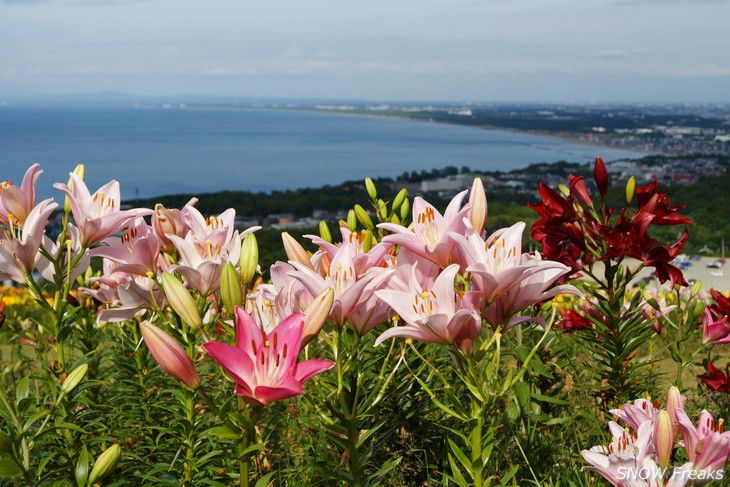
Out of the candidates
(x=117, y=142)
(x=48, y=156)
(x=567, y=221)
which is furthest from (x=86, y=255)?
(x=117, y=142)

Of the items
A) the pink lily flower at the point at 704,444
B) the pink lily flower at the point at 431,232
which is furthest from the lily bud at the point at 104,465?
the pink lily flower at the point at 704,444

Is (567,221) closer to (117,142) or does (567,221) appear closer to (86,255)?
(86,255)

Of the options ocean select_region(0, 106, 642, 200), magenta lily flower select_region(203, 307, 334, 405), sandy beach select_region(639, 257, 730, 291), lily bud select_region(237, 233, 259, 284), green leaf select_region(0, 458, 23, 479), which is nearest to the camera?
magenta lily flower select_region(203, 307, 334, 405)

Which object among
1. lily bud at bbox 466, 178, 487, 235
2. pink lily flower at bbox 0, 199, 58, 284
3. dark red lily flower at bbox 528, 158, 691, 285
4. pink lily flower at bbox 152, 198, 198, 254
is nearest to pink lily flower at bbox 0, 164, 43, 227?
pink lily flower at bbox 0, 199, 58, 284

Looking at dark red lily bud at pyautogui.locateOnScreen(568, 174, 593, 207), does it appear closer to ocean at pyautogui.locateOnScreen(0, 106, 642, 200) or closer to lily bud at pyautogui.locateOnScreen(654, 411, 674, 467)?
lily bud at pyautogui.locateOnScreen(654, 411, 674, 467)

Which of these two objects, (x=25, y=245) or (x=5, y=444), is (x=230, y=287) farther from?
(x=25, y=245)

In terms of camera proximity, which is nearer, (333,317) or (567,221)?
(333,317)

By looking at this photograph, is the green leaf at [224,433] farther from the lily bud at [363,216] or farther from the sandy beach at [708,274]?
the sandy beach at [708,274]

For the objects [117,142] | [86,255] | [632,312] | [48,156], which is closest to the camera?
[86,255]
